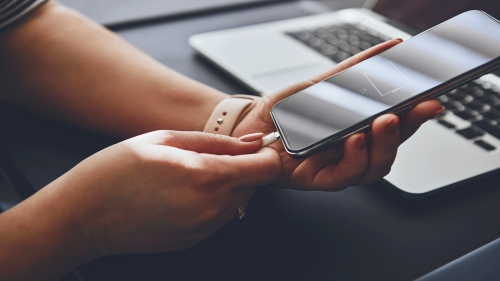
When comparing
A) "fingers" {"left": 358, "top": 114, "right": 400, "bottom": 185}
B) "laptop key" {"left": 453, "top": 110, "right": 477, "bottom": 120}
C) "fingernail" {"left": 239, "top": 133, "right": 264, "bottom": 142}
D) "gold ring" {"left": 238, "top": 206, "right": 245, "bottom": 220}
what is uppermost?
"fingernail" {"left": 239, "top": 133, "right": 264, "bottom": 142}

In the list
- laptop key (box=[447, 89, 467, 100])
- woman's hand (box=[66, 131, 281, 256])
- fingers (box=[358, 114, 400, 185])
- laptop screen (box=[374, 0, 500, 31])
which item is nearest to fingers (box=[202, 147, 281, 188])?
woman's hand (box=[66, 131, 281, 256])

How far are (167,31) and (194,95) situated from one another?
14.7 inches

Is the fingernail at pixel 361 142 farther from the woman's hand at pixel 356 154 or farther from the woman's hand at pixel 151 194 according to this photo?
the woman's hand at pixel 151 194

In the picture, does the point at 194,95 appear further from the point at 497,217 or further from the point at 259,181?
the point at 497,217

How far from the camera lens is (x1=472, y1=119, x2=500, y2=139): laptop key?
1.63 feet

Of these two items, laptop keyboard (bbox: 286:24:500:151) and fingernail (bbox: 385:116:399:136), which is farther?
laptop keyboard (bbox: 286:24:500:151)

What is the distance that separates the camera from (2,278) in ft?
1.09

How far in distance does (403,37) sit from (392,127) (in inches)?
19.3

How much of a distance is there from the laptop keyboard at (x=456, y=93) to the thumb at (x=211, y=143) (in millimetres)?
329

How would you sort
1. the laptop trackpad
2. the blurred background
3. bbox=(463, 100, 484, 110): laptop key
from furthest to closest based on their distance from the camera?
1. the blurred background
2. the laptop trackpad
3. bbox=(463, 100, 484, 110): laptop key

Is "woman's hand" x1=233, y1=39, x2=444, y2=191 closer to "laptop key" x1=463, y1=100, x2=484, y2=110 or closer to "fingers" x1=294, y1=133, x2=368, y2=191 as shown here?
"fingers" x1=294, y1=133, x2=368, y2=191

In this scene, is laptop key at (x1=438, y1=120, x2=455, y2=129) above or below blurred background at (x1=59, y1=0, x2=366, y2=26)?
below

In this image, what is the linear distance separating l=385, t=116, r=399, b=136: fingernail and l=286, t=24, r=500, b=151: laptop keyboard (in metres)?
0.21

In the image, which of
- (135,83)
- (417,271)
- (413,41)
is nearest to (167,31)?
(135,83)
